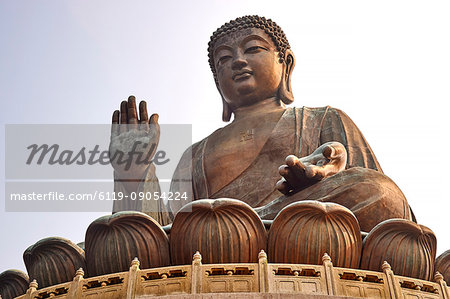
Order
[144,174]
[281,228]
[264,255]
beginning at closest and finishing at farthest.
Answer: [264,255]
[281,228]
[144,174]

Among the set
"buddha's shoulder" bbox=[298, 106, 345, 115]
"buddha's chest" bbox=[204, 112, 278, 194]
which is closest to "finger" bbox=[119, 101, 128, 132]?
"buddha's chest" bbox=[204, 112, 278, 194]

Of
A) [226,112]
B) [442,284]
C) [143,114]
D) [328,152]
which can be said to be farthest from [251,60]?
[442,284]

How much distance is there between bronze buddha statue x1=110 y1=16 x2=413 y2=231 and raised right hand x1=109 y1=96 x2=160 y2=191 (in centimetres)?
1

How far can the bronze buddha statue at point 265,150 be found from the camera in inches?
315

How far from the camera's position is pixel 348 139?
9.70 meters

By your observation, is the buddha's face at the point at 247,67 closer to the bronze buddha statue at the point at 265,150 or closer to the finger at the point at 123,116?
the bronze buddha statue at the point at 265,150

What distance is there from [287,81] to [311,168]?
3072 mm

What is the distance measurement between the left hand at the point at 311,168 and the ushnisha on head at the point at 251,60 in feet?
7.13

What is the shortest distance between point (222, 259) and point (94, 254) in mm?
1080

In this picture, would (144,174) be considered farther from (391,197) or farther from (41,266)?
(391,197)

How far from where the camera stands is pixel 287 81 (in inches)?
432

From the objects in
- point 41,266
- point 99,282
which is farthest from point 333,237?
point 41,266

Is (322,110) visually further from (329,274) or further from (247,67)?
(329,274)

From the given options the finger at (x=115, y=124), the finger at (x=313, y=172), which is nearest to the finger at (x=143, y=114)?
the finger at (x=115, y=124)
